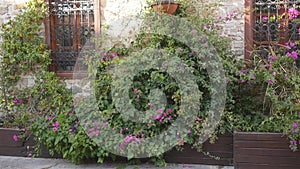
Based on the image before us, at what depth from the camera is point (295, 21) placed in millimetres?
3879

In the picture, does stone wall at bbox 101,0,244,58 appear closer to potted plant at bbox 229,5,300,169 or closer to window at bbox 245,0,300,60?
window at bbox 245,0,300,60

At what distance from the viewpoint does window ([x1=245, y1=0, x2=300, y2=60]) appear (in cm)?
411

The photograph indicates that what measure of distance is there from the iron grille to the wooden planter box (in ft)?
8.54

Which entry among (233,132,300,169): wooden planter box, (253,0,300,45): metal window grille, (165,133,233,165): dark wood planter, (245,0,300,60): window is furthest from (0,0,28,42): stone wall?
(233,132,300,169): wooden planter box

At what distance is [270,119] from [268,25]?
1527 mm

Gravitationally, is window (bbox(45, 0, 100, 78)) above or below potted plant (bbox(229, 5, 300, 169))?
above

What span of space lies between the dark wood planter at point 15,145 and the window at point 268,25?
2.94 metres

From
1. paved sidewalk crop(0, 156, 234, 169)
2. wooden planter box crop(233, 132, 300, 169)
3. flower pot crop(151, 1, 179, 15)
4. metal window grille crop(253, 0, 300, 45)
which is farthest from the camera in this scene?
metal window grille crop(253, 0, 300, 45)

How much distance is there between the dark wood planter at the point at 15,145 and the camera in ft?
12.2

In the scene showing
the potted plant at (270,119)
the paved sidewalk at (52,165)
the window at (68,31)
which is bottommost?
the paved sidewalk at (52,165)

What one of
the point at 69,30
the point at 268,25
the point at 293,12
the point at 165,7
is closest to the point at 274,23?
the point at 268,25

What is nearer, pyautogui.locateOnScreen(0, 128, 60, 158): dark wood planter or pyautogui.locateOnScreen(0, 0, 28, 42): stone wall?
pyautogui.locateOnScreen(0, 128, 60, 158): dark wood planter

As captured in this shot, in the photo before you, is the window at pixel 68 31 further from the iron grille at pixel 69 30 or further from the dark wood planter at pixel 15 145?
the dark wood planter at pixel 15 145

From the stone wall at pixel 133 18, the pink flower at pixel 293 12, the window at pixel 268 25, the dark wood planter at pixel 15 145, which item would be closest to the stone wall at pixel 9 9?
the stone wall at pixel 133 18
